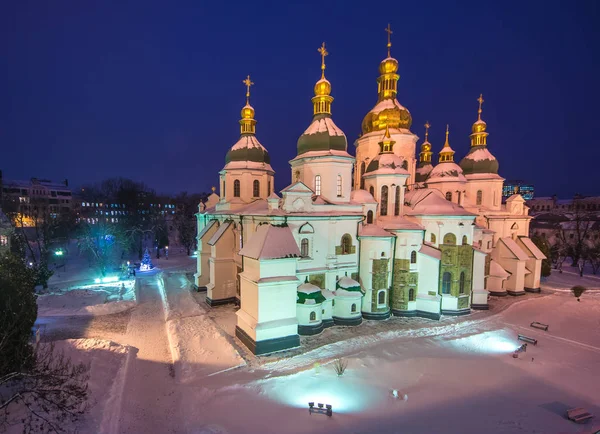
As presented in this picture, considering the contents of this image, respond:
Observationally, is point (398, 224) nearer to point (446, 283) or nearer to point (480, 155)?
point (446, 283)

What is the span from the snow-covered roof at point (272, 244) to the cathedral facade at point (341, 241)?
0.19ft

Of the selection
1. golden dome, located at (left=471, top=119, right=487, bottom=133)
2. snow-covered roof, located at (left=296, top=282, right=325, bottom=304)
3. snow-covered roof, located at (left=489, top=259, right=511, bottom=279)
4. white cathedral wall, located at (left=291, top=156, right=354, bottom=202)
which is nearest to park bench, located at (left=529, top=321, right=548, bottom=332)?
snow-covered roof, located at (left=489, top=259, right=511, bottom=279)

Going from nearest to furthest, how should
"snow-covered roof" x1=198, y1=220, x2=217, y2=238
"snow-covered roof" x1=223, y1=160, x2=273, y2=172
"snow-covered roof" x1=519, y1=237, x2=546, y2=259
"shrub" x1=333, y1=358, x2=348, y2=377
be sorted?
1. "shrub" x1=333, y1=358, x2=348, y2=377
2. "snow-covered roof" x1=223, y1=160, x2=273, y2=172
3. "snow-covered roof" x1=198, y1=220, x2=217, y2=238
4. "snow-covered roof" x1=519, y1=237, x2=546, y2=259

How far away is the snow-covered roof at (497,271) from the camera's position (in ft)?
78.6

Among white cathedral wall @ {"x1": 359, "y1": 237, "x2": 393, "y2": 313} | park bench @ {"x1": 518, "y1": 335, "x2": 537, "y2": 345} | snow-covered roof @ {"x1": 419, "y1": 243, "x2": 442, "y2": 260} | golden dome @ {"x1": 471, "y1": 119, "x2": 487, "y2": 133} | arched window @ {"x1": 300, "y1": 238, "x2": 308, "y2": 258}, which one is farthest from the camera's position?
golden dome @ {"x1": 471, "y1": 119, "x2": 487, "y2": 133}

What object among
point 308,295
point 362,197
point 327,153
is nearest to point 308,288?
point 308,295

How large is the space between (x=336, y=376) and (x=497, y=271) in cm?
1932

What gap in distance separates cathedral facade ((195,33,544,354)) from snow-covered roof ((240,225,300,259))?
6 cm

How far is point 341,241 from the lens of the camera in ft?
58.6

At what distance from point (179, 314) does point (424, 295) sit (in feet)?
52.9

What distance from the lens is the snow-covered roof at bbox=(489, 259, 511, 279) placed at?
23.9 m

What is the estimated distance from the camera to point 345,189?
60.7ft

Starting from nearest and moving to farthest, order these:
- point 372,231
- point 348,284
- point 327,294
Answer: point 327,294, point 348,284, point 372,231

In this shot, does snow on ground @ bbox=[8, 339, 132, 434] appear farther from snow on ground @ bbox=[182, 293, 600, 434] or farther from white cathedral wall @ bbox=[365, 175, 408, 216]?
white cathedral wall @ bbox=[365, 175, 408, 216]
